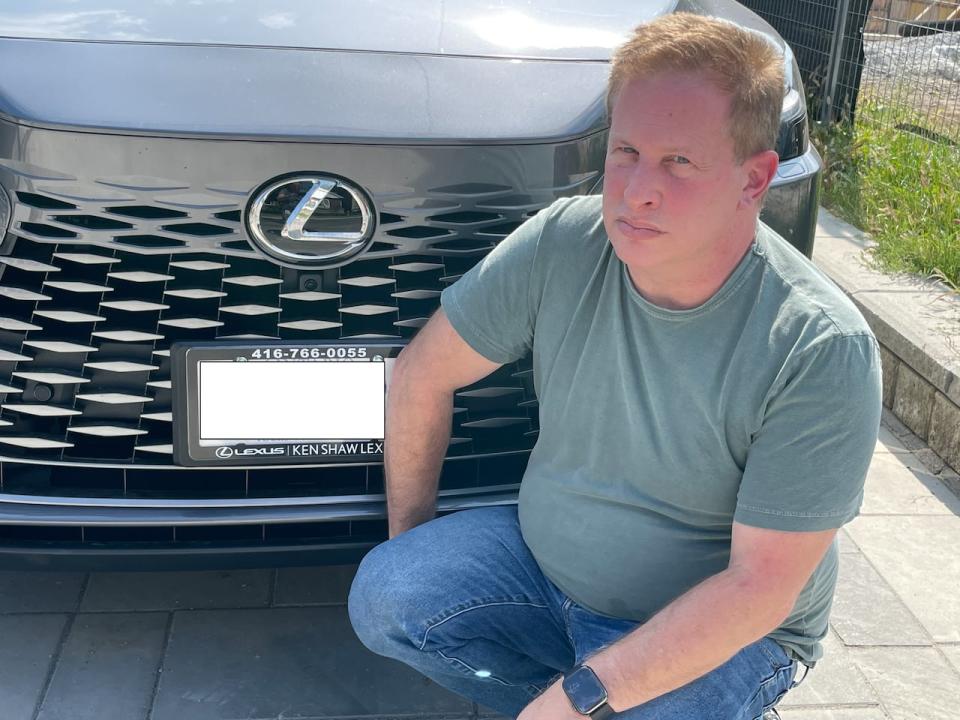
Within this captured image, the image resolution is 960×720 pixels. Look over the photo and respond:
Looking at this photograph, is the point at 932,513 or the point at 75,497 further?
the point at 932,513

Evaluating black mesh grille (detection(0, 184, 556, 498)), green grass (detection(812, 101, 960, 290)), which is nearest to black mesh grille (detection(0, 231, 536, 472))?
black mesh grille (detection(0, 184, 556, 498))

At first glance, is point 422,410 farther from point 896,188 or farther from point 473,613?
point 896,188

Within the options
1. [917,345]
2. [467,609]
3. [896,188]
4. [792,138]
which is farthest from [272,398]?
[896,188]

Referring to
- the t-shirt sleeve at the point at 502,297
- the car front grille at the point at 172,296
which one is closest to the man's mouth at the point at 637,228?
the t-shirt sleeve at the point at 502,297

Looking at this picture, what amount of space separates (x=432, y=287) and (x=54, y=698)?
1089mm

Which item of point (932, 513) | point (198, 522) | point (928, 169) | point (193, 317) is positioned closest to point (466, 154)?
point (193, 317)

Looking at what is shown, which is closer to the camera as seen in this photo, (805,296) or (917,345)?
(805,296)

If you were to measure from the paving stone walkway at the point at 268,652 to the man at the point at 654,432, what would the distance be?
1.13ft

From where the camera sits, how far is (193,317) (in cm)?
212

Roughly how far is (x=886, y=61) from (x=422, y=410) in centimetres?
457

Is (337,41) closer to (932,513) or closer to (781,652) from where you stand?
(781,652)

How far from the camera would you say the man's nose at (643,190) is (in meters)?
1.77

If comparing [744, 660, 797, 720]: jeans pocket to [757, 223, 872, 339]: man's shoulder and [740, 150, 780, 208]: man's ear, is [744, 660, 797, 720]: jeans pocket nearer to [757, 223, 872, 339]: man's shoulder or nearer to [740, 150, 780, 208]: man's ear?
[757, 223, 872, 339]: man's shoulder

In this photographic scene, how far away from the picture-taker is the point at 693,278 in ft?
6.01
